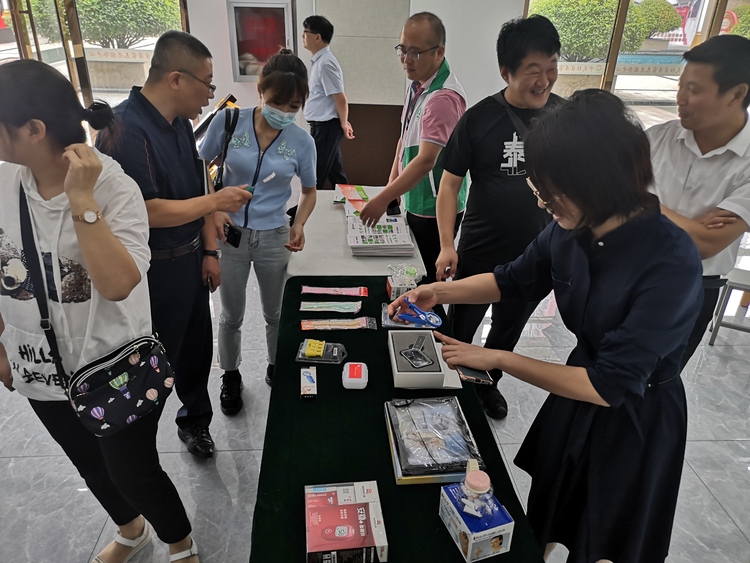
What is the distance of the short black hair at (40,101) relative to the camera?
3.47 feet

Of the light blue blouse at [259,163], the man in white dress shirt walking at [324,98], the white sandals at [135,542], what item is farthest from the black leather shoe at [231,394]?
the man in white dress shirt walking at [324,98]

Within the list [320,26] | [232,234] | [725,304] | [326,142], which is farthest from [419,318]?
[320,26]

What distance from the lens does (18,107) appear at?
106 cm

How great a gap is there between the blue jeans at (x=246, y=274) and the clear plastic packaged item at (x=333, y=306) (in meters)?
0.46

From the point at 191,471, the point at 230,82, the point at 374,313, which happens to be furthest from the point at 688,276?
the point at 230,82

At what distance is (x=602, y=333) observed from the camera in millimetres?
1112

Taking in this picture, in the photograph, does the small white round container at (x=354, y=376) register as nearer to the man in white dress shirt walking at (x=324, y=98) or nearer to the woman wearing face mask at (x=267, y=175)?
the woman wearing face mask at (x=267, y=175)

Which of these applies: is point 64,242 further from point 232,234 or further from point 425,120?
point 425,120

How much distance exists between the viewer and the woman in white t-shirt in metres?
1.08

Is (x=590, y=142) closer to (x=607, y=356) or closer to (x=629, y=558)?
(x=607, y=356)

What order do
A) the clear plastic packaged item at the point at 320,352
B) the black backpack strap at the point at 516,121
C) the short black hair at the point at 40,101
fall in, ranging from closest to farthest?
the short black hair at the point at 40,101 → the clear plastic packaged item at the point at 320,352 → the black backpack strap at the point at 516,121

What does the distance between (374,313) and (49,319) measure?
0.91 meters

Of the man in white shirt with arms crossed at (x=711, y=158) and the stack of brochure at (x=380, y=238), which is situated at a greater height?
the man in white shirt with arms crossed at (x=711, y=158)

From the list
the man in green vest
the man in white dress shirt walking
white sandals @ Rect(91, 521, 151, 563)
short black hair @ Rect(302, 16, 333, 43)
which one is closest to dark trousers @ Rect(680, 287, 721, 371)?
the man in green vest
